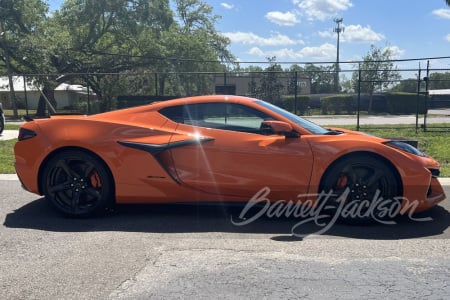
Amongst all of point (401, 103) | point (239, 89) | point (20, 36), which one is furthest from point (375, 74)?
point (20, 36)

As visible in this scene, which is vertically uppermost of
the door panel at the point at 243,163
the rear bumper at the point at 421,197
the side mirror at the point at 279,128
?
the side mirror at the point at 279,128

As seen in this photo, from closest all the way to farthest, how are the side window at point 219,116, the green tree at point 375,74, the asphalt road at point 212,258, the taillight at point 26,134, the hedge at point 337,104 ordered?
1. the asphalt road at point 212,258
2. the side window at point 219,116
3. the taillight at point 26,134
4. the green tree at point 375,74
5. the hedge at point 337,104

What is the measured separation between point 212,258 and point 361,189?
187 cm

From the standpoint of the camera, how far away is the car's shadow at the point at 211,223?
14.5ft

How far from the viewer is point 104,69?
31.9 m

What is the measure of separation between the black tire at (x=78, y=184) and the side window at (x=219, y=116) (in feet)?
3.31

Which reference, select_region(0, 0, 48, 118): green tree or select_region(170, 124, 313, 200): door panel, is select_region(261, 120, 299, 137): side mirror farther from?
select_region(0, 0, 48, 118): green tree

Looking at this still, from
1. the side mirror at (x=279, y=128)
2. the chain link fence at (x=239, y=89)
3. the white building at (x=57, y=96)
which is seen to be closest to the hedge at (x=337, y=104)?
the chain link fence at (x=239, y=89)

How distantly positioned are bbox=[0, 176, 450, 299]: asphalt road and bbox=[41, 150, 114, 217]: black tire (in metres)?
0.15

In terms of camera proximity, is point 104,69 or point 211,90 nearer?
point 211,90

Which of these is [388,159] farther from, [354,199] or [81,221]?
[81,221]

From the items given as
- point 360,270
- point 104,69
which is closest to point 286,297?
point 360,270

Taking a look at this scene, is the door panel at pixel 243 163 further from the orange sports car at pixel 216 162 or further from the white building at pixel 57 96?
the white building at pixel 57 96

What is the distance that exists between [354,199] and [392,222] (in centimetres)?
52
